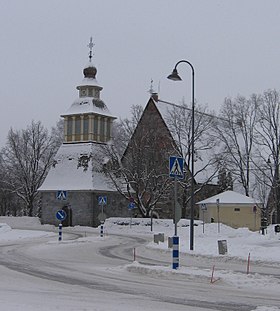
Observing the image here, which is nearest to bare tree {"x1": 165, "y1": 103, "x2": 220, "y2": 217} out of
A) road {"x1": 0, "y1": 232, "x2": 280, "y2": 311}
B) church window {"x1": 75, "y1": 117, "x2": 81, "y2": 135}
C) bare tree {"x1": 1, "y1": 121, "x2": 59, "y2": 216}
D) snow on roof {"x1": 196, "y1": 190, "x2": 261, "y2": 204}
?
snow on roof {"x1": 196, "y1": 190, "x2": 261, "y2": 204}

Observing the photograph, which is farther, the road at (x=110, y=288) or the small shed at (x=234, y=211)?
the small shed at (x=234, y=211)

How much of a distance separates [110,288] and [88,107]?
53.6m

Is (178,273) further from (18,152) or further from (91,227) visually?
(18,152)

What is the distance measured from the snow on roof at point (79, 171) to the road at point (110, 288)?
134ft

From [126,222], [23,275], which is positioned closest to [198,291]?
[23,275]

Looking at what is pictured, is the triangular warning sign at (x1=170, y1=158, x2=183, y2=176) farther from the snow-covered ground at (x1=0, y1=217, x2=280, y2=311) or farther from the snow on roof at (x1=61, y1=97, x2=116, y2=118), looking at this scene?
the snow on roof at (x1=61, y1=97, x2=116, y2=118)

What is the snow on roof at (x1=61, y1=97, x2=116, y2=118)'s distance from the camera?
66.2m

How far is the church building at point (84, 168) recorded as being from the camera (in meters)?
62.2

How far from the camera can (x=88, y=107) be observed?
218ft

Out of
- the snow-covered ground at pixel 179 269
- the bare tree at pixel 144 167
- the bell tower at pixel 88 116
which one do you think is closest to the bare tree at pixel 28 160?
the bell tower at pixel 88 116

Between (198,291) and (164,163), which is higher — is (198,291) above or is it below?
below

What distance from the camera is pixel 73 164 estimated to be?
65250 mm

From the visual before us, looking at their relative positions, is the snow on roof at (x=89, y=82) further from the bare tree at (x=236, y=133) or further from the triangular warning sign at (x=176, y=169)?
the triangular warning sign at (x=176, y=169)

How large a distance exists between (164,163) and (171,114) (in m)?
8.99
